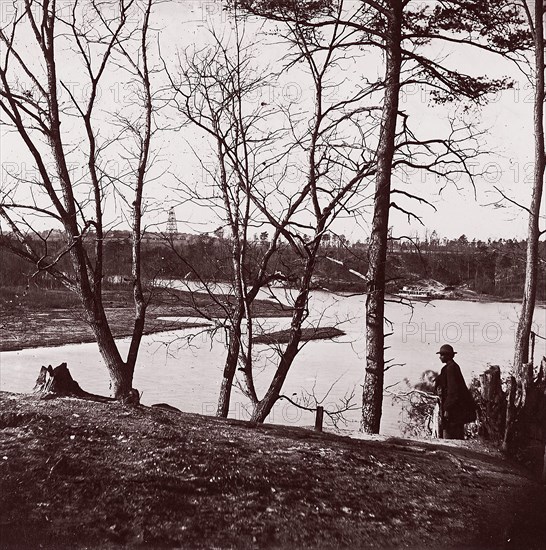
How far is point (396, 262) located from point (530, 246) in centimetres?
470

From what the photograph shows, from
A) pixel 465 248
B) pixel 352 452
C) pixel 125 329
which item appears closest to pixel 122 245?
pixel 352 452

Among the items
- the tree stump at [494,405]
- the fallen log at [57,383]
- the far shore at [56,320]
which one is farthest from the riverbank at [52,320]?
the tree stump at [494,405]

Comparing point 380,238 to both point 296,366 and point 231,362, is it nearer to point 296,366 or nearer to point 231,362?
point 231,362

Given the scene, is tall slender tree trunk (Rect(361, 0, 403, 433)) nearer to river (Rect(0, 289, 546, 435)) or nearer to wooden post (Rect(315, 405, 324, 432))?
wooden post (Rect(315, 405, 324, 432))

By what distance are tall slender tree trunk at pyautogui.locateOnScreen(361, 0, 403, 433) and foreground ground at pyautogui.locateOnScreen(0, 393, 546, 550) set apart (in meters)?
1.92

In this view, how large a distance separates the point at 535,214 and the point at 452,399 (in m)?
6.34

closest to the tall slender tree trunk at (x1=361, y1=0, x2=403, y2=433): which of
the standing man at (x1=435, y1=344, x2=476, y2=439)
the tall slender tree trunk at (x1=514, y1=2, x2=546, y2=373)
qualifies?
the standing man at (x1=435, y1=344, x2=476, y2=439)

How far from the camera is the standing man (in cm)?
945

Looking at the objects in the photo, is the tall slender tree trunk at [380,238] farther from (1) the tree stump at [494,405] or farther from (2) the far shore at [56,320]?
(2) the far shore at [56,320]

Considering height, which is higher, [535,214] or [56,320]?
[535,214]

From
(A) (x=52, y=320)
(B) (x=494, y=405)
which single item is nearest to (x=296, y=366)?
(A) (x=52, y=320)

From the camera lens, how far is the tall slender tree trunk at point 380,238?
10008 mm

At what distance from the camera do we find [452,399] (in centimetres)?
952

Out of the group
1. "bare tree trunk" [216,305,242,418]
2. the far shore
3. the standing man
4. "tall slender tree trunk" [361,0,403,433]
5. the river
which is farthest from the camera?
the far shore
